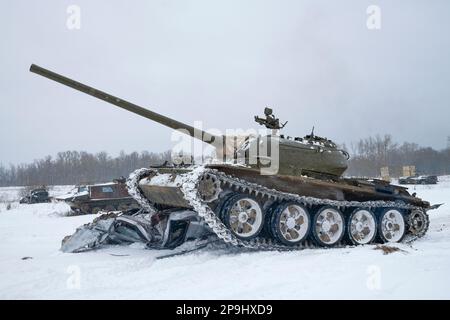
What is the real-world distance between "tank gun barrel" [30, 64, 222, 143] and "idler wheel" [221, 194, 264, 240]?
91.0 inches

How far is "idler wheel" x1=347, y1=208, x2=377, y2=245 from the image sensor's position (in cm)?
895

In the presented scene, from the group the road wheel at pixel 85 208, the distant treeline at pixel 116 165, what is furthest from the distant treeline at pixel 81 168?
the road wheel at pixel 85 208

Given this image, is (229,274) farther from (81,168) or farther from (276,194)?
(81,168)

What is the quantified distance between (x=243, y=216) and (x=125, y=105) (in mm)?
3750

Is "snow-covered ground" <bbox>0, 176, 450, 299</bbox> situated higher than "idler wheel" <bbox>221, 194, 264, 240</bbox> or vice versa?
"idler wheel" <bbox>221, 194, 264, 240</bbox>

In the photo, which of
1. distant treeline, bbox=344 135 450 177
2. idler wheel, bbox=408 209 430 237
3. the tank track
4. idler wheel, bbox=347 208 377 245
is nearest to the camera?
the tank track

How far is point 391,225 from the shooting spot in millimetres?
9750

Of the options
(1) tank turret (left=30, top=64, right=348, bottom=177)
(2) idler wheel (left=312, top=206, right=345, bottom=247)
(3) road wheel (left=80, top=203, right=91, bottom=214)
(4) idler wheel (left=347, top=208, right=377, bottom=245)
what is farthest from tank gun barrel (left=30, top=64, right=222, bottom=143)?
(3) road wheel (left=80, top=203, right=91, bottom=214)

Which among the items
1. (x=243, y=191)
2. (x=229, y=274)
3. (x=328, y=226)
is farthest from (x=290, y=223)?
(x=229, y=274)

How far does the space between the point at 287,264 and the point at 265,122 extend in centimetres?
458

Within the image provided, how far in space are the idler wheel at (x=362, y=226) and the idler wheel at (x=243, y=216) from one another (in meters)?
2.36

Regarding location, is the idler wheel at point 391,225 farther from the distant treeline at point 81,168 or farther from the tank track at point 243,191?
the distant treeline at point 81,168

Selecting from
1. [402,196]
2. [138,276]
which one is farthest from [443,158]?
[138,276]

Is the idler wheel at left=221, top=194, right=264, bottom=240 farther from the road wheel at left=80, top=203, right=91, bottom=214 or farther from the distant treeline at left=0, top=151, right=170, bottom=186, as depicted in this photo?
the distant treeline at left=0, top=151, right=170, bottom=186
